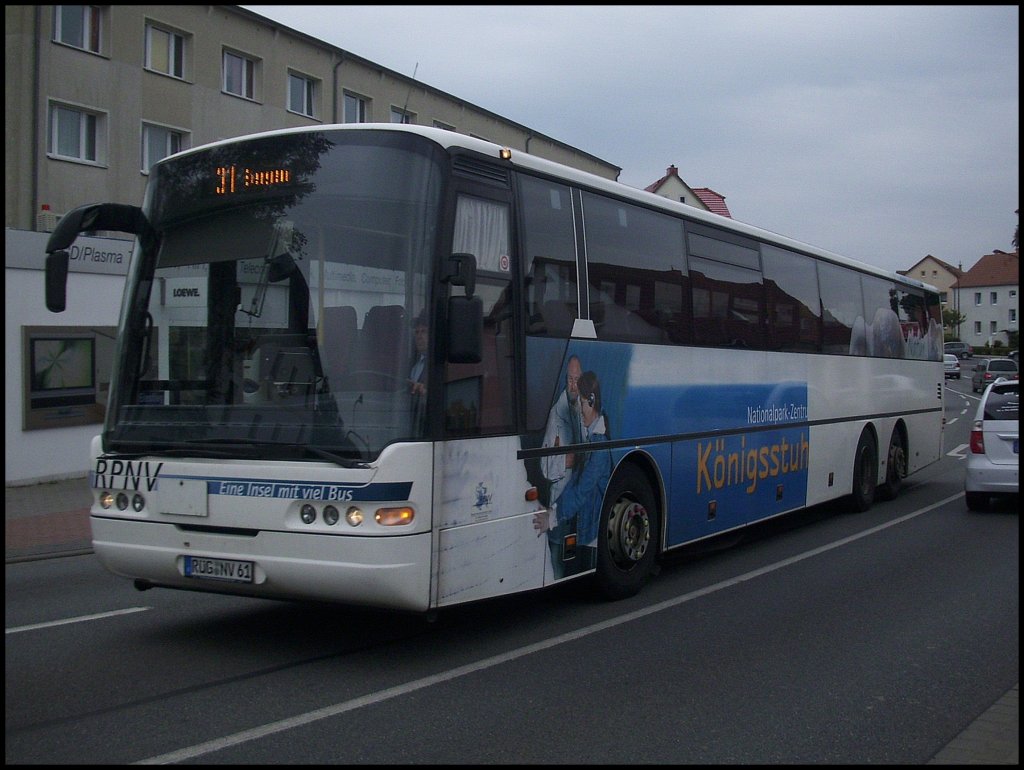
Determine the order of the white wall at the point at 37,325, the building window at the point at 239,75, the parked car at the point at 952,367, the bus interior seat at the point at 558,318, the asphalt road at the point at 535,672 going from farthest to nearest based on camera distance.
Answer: the parked car at the point at 952,367
the building window at the point at 239,75
the white wall at the point at 37,325
the bus interior seat at the point at 558,318
the asphalt road at the point at 535,672

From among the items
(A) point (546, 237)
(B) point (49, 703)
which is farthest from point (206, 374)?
(A) point (546, 237)

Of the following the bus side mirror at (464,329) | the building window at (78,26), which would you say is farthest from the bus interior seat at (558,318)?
the building window at (78,26)

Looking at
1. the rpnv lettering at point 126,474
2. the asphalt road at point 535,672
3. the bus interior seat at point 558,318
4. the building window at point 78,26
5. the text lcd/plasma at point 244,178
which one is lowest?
the asphalt road at point 535,672

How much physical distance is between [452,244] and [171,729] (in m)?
3.10

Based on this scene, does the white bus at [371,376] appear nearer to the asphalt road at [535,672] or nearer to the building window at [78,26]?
the asphalt road at [535,672]

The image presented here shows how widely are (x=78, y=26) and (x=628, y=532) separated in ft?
72.7

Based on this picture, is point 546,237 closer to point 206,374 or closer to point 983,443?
point 206,374

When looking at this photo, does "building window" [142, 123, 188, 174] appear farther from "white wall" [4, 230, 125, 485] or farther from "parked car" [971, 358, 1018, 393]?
"parked car" [971, 358, 1018, 393]

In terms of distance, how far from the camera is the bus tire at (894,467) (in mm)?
15477

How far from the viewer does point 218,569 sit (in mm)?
6246

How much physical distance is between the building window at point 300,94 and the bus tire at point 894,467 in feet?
70.1

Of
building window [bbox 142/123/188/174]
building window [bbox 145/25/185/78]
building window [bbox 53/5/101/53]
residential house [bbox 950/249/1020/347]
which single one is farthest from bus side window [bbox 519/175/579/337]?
residential house [bbox 950/249/1020/347]

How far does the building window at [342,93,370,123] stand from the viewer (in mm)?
33156

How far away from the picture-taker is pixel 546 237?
7.44 meters
